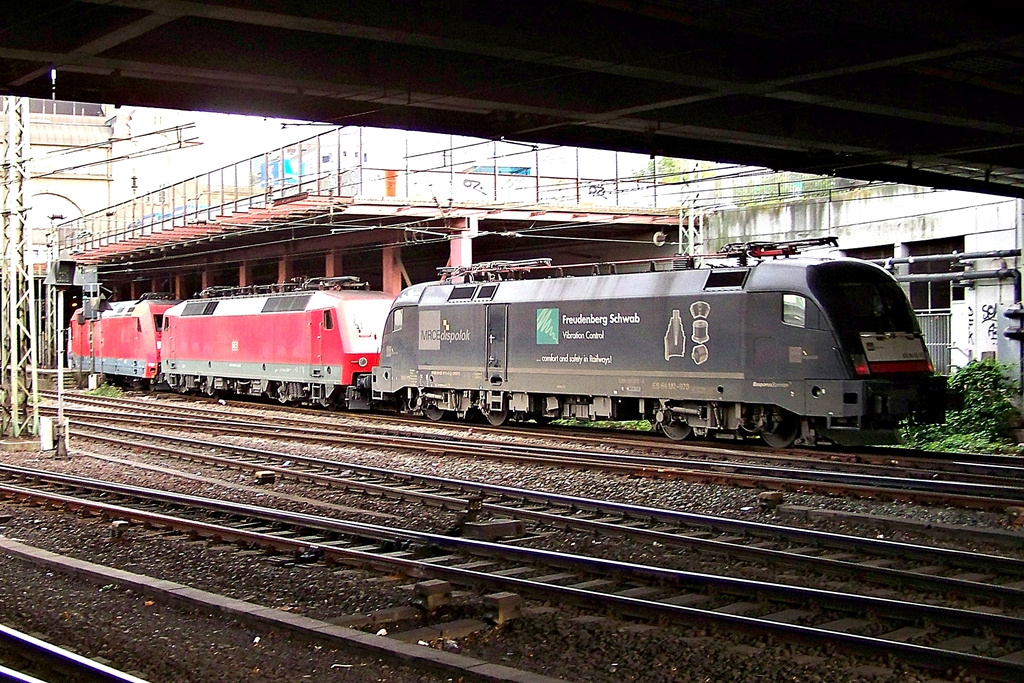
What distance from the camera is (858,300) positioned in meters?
17.4

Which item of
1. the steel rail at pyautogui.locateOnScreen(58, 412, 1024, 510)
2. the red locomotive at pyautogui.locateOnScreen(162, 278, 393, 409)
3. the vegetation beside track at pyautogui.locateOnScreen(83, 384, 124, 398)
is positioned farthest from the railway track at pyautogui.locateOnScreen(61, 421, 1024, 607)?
the vegetation beside track at pyautogui.locateOnScreen(83, 384, 124, 398)

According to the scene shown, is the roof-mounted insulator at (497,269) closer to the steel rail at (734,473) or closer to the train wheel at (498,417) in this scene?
the train wheel at (498,417)

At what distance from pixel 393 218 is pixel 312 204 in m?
2.73

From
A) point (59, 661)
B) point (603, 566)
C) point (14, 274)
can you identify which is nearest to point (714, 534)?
point (603, 566)

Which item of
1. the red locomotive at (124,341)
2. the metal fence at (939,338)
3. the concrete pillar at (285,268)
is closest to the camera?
the metal fence at (939,338)

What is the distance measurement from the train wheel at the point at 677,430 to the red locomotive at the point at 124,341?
24.2 m

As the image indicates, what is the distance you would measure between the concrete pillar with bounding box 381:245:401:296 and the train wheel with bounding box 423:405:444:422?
10.7m

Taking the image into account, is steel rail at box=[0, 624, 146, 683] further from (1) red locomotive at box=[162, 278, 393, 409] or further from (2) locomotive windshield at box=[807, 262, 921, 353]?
(1) red locomotive at box=[162, 278, 393, 409]

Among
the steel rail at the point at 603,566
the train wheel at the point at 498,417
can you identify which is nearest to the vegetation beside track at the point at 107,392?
the train wheel at the point at 498,417

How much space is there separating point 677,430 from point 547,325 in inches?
136

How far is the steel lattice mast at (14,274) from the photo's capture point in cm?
1916

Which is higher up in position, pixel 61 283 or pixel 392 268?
pixel 392 268

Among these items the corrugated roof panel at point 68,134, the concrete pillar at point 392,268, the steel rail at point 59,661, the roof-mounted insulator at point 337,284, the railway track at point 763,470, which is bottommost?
the steel rail at point 59,661

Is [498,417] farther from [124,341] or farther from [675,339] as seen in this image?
[124,341]
